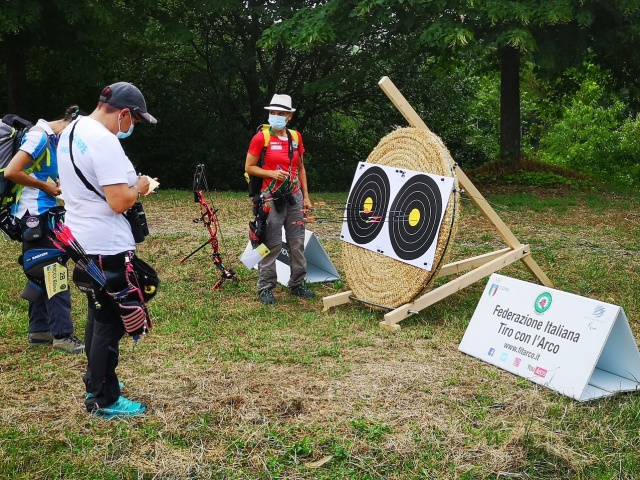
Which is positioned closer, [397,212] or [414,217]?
[414,217]

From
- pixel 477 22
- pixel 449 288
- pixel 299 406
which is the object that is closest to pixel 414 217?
pixel 449 288

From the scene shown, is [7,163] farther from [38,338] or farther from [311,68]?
[311,68]

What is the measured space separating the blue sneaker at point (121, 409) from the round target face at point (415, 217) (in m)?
2.79

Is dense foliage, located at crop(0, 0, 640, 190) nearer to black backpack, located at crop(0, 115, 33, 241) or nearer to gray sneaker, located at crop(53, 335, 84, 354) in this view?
black backpack, located at crop(0, 115, 33, 241)

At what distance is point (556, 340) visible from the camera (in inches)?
187

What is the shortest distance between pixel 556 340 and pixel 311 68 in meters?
14.3

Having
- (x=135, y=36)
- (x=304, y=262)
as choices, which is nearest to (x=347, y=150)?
(x=135, y=36)

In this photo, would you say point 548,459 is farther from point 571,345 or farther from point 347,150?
point 347,150

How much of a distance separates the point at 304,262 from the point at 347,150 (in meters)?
13.3

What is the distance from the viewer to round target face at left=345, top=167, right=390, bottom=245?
6652 mm

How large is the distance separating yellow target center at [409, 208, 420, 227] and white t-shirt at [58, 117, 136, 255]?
2.97 meters

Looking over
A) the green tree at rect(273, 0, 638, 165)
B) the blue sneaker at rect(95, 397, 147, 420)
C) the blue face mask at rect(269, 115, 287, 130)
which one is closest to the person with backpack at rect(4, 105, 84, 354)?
the blue sneaker at rect(95, 397, 147, 420)

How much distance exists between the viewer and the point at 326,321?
6176 mm

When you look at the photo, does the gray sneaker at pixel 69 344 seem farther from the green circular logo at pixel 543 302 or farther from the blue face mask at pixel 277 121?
the green circular logo at pixel 543 302
